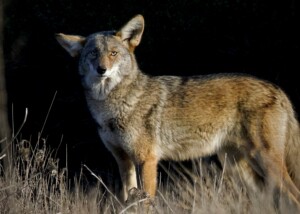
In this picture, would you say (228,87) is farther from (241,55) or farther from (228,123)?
(241,55)

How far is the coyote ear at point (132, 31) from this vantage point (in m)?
7.38

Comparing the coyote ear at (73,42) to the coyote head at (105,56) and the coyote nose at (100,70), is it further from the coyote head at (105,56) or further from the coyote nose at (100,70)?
the coyote nose at (100,70)

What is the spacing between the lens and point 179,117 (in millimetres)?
7418

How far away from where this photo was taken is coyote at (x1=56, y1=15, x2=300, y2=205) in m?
7.08

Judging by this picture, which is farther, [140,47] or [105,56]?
[140,47]

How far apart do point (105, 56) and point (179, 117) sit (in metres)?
1.07

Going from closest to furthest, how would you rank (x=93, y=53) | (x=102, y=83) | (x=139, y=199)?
(x=139, y=199)
(x=93, y=53)
(x=102, y=83)

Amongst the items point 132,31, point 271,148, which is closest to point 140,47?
point 132,31

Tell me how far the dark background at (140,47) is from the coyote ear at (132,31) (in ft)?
6.47

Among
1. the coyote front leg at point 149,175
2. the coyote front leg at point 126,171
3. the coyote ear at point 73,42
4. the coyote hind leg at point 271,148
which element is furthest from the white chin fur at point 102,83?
the coyote hind leg at point 271,148

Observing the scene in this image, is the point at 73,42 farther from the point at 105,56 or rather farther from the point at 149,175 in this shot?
the point at 149,175

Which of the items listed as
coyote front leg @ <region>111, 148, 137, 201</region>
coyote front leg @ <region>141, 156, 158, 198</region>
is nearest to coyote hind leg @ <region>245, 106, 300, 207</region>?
coyote front leg @ <region>141, 156, 158, 198</region>

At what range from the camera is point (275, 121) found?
716 centimetres

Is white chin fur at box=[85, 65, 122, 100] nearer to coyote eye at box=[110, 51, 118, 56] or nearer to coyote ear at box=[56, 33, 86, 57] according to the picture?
coyote eye at box=[110, 51, 118, 56]
